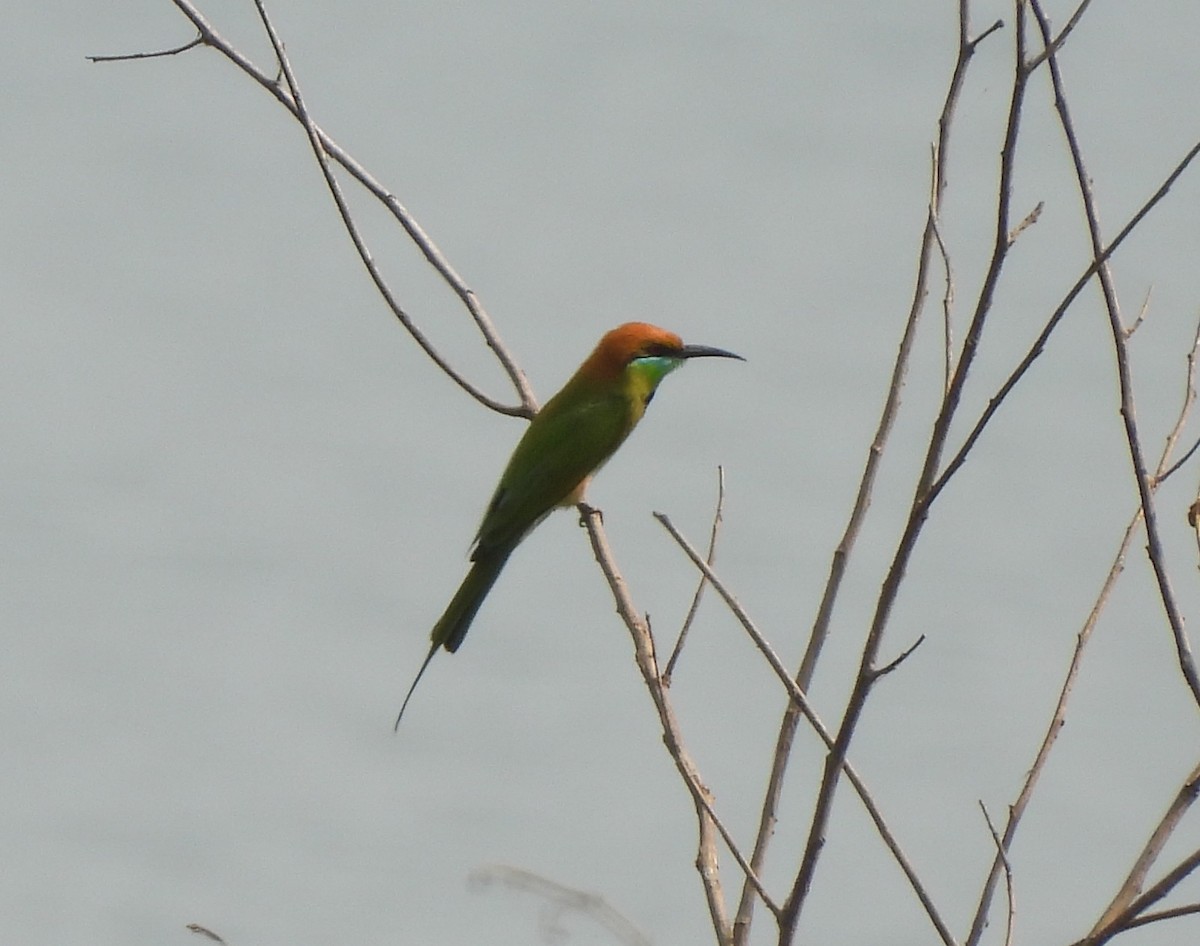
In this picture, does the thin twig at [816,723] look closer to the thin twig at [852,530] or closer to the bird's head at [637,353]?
the thin twig at [852,530]

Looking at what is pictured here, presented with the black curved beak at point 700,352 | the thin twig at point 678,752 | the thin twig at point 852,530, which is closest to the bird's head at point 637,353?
the black curved beak at point 700,352

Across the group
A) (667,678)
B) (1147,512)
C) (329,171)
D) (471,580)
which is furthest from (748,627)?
(471,580)

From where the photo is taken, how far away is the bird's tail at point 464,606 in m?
2.66

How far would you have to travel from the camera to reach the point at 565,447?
110 inches

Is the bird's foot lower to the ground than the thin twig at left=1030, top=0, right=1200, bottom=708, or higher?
higher

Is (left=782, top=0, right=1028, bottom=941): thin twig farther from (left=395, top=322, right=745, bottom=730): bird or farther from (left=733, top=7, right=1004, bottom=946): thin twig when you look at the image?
(left=395, top=322, right=745, bottom=730): bird

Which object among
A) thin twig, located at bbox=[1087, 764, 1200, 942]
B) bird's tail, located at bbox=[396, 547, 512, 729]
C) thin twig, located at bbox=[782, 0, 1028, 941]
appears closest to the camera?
thin twig, located at bbox=[782, 0, 1028, 941]

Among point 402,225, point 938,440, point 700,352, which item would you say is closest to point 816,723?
point 938,440

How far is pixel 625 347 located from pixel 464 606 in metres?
0.55

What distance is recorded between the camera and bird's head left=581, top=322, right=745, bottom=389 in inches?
116

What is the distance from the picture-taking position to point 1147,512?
117cm

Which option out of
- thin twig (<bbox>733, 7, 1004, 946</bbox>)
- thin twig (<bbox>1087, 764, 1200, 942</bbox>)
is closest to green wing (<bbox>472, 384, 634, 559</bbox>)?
thin twig (<bbox>733, 7, 1004, 946</bbox>)

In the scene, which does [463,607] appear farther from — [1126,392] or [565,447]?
[1126,392]

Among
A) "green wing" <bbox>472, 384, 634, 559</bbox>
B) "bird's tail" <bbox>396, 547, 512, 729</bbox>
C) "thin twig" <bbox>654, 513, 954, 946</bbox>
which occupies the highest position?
"green wing" <bbox>472, 384, 634, 559</bbox>
